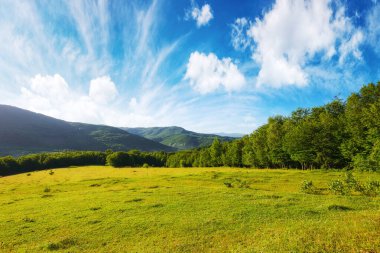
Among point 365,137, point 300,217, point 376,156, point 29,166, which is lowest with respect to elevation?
point 29,166

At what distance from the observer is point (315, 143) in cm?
7844

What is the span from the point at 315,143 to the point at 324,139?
10.4ft

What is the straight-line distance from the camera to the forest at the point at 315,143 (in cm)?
6319

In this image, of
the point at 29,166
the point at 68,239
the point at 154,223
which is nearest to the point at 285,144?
the point at 154,223

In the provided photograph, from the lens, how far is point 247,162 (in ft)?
332

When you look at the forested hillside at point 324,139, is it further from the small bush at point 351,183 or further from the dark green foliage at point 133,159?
the dark green foliage at point 133,159

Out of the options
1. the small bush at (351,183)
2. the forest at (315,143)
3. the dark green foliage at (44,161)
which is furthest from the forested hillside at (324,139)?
the dark green foliage at (44,161)

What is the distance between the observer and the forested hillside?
62344 mm

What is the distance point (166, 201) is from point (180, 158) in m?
112

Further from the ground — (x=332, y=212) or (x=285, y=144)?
(x=285, y=144)

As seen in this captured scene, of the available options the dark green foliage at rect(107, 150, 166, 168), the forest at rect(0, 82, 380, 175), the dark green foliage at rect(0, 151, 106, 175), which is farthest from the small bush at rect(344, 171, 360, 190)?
the dark green foliage at rect(0, 151, 106, 175)

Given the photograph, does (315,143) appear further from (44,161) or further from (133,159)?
(44,161)

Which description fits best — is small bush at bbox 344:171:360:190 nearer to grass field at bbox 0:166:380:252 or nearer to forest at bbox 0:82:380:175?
grass field at bbox 0:166:380:252

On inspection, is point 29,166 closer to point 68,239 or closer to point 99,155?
point 99,155
